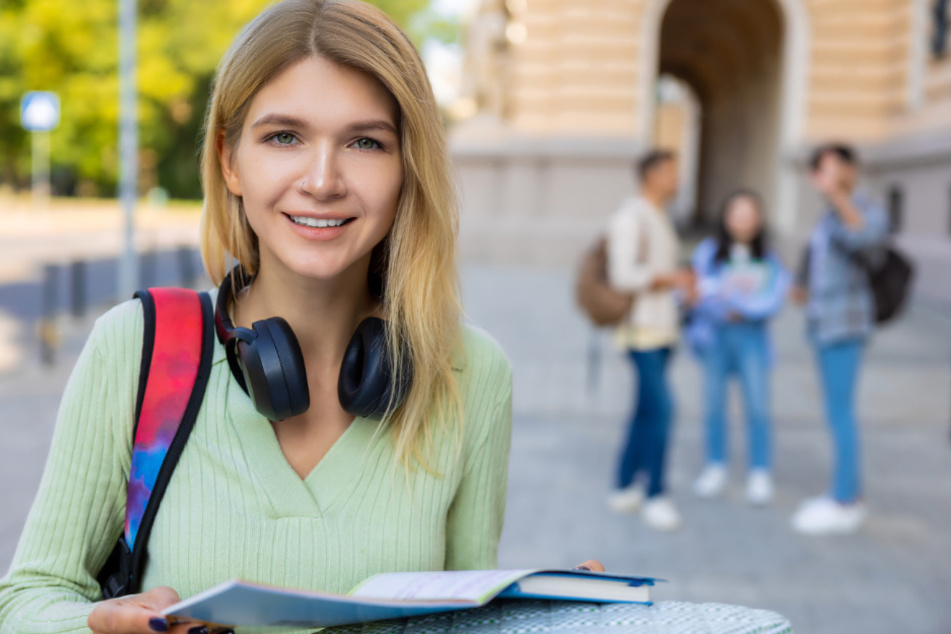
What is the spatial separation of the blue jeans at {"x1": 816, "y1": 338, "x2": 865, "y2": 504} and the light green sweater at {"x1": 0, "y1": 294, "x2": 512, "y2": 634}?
4429 millimetres

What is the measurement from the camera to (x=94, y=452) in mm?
1521

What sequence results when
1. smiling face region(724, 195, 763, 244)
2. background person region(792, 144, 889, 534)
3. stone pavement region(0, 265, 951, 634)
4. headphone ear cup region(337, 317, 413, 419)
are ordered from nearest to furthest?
headphone ear cup region(337, 317, 413, 419) < stone pavement region(0, 265, 951, 634) < background person region(792, 144, 889, 534) < smiling face region(724, 195, 763, 244)

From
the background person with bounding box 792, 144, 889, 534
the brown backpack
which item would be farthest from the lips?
the background person with bounding box 792, 144, 889, 534

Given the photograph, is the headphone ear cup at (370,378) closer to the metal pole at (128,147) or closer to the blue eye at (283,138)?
the blue eye at (283,138)

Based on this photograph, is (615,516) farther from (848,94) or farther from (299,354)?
(848,94)

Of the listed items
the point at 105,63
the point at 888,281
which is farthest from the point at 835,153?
the point at 105,63

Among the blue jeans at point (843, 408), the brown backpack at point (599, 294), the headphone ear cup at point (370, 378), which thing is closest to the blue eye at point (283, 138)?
the headphone ear cup at point (370, 378)

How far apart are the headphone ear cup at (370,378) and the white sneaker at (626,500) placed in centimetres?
447

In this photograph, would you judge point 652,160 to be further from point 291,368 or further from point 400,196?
point 291,368

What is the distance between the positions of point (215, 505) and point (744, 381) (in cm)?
508

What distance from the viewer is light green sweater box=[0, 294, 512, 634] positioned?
4.99ft

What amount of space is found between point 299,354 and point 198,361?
16cm

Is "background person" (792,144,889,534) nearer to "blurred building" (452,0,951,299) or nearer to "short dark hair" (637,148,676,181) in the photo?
"short dark hair" (637,148,676,181)

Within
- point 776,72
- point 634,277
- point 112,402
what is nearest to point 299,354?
point 112,402
